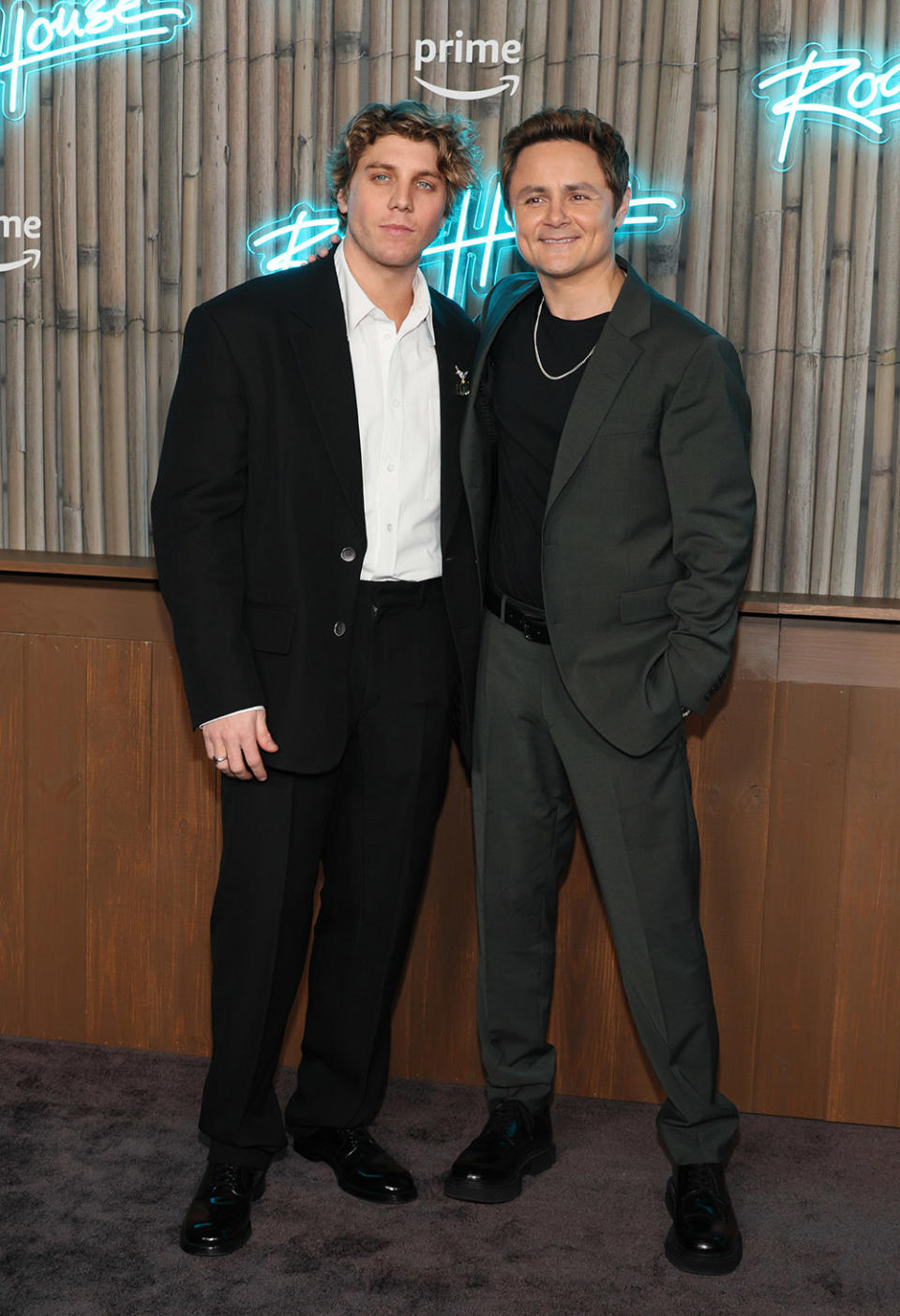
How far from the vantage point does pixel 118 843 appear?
2975 mm

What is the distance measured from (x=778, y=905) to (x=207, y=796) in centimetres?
126

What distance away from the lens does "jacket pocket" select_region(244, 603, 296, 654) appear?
2260 millimetres

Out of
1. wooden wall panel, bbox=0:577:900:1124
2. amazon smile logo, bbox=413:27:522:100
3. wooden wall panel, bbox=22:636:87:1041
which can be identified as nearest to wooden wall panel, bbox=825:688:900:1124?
wooden wall panel, bbox=0:577:900:1124

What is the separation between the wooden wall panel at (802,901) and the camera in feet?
8.82

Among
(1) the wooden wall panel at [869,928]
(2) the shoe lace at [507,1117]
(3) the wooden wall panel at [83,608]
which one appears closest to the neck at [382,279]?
(3) the wooden wall panel at [83,608]

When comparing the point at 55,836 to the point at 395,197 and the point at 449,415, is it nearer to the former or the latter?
the point at 449,415

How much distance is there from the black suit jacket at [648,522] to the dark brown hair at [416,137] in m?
0.35

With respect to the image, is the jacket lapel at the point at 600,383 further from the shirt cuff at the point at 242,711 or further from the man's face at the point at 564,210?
the shirt cuff at the point at 242,711

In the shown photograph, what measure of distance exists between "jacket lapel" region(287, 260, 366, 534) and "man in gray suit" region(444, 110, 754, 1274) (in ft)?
0.77

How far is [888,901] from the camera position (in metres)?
2.71

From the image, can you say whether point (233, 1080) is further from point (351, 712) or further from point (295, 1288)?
point (351, 712)

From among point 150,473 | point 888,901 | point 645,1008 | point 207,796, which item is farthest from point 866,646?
point 150,473

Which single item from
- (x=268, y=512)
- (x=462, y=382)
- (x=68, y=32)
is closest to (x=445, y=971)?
(x=268, y=512)

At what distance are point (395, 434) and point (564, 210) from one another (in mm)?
477
